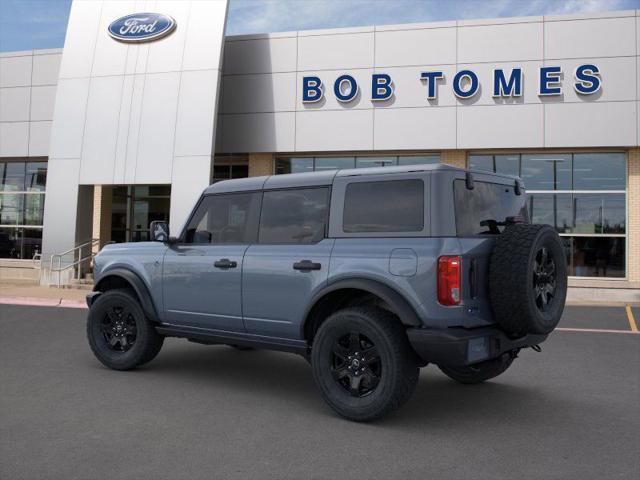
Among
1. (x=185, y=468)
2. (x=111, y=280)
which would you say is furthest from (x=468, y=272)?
(x=111, y=280)

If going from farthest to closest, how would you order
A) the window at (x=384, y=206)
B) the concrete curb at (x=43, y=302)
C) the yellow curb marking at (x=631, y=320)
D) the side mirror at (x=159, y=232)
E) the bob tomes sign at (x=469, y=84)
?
the bob tomes sign at (x=469, y=84), the concrete curb at (x=43, y=302), the yellow curb marking at (x=631, y=320), the side mirror at (x=159, y=232), the window at (x=384, y=206)

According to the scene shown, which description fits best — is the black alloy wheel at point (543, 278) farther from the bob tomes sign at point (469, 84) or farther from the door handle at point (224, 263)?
the bob tomes sign at point (469, 84)

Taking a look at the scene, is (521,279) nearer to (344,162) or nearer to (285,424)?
(285,424)

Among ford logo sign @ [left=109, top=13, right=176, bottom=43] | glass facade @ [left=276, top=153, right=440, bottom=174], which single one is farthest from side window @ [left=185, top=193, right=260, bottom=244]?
ford logo sign @ [left=109, top=13, right=176, bottom=43]

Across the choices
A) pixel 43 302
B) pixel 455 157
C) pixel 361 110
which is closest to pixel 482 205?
pixel 43 302

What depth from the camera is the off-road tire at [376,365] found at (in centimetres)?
479

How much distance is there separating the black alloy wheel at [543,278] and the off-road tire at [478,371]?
82 centimetres

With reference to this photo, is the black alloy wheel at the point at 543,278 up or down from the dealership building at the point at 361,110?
down

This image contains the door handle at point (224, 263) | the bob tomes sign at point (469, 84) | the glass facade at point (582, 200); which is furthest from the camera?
the glass facade at point (582, 200)

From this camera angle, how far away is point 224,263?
5.96 meters

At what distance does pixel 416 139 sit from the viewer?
721 inches

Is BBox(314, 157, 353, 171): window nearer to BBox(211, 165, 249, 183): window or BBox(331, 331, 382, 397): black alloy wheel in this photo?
BBox(211, 165, 249, 183): window

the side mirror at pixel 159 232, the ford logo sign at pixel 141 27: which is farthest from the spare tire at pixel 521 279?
the ford logo sign at pixel 141 27

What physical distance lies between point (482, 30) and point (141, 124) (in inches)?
420
